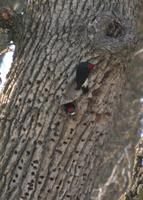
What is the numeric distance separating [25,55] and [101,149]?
0.67 m

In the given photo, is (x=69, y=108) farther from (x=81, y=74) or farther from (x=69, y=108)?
(x=81, y=74)

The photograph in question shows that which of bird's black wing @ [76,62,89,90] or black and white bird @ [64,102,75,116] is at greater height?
bird's black wing @ [76,62,89,90]

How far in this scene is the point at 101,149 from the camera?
11.3ft

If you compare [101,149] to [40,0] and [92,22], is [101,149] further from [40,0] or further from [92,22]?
[40,0]

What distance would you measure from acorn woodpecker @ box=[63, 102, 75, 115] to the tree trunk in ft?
0.07

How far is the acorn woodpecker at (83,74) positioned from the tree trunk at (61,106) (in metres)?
0.03

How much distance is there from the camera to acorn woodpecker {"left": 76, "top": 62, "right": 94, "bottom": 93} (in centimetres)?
334

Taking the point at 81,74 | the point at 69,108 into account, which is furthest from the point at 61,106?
the point at 81,74

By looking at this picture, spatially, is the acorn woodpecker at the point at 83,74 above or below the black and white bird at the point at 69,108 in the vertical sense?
above

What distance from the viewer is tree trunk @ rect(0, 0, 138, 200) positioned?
3328 mm

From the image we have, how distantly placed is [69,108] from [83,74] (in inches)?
7.7

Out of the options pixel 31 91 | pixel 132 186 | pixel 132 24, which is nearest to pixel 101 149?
pixel 31 91

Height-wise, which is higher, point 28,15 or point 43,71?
point 28,15

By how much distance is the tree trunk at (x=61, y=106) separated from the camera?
333 cm
